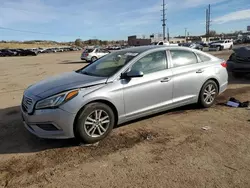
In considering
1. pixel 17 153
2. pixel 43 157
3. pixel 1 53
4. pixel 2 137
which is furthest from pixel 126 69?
pixel 1 53

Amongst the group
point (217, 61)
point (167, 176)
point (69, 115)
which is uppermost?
point (217, 61)

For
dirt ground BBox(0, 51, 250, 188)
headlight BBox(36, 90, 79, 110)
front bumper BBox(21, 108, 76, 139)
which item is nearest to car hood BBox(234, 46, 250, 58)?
dirt ground BBox(0, 51, 250, 188)

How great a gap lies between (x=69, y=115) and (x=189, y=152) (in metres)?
1.92

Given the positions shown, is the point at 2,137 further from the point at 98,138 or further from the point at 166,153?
the point at 166,153

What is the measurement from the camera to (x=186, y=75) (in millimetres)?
5000

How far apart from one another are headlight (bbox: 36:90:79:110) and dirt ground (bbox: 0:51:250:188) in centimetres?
74

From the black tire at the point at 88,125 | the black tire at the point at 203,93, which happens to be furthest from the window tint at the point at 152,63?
the black tire at the point at 203,93

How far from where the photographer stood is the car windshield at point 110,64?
4434 mm

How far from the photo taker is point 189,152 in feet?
11.5

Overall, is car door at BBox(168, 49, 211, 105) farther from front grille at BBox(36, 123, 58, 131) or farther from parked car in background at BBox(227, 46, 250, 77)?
parked car in background at BBox(227, 46, 250, 77)

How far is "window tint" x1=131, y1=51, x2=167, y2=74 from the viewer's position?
4496 mm

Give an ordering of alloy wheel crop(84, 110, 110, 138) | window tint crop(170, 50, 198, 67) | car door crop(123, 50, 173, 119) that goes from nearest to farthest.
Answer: alloy wheel crop(84, 110, 110, 138), car door crop(123, 50, 173, 119), window tint crop(170, 50, 198, 67)

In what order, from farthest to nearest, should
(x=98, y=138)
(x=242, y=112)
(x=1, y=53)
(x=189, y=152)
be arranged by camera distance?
(x=1, y=53), (x=242, y=112), (x=98, y=138), (x=189, y=152)

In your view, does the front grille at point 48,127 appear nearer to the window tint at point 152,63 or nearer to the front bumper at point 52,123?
the front bumper at point 52,123
